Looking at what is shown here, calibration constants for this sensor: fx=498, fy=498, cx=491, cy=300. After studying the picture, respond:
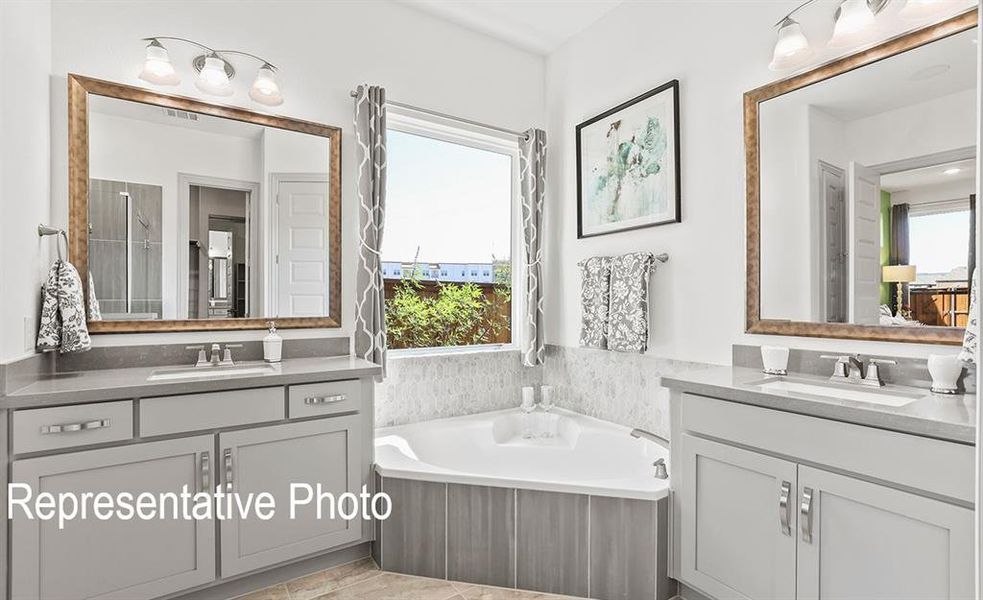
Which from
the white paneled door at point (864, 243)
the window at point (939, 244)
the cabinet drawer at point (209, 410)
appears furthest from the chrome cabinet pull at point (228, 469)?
the window at point (939, 244)

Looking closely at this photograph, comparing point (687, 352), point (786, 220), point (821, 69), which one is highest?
point (821, 69)

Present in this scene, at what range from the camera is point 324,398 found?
218 cm

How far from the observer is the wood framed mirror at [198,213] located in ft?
7.09

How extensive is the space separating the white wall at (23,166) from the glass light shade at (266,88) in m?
0.78

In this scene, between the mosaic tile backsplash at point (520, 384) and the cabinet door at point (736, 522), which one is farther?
the mosaic tile backsplash at point (520, 384)

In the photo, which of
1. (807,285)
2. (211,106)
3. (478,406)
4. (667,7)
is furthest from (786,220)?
(211,106)

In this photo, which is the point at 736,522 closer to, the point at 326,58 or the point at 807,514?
the point at 807,514

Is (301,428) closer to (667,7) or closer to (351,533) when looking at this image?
(351,533)

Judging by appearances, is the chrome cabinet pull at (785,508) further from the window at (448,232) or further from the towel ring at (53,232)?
the towel ring at (53,232)

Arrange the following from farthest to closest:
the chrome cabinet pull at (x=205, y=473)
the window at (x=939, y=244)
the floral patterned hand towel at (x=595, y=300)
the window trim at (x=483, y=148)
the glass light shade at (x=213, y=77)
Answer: the window trim at (x=483, y=148)
the floral patterned hand towel at (x=595, y=300)
the glass light shade at (x=213, y=77)
the chrome cabinet pull at (x=205, y=473)
the window at (x=939, y=244)

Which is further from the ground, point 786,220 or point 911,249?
point 786,220

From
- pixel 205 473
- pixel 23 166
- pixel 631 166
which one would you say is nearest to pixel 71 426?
pixel 205 473

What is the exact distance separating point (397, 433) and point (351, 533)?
59cm

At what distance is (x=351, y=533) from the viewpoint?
224cm
